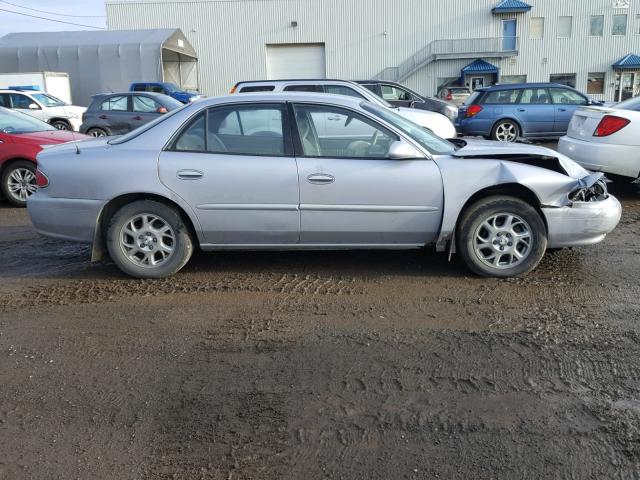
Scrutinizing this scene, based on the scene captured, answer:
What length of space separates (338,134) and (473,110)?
11.0m

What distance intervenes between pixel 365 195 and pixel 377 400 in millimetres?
2050

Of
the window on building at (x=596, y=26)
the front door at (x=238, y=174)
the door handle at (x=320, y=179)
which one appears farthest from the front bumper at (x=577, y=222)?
the window on building at (x=596, y=26)

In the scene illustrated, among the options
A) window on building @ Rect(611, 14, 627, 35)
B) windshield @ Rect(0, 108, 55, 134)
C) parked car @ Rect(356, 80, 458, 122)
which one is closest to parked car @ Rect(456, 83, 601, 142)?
parked car @ Rect(356, 80, 458, 122)

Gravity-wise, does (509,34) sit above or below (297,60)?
above

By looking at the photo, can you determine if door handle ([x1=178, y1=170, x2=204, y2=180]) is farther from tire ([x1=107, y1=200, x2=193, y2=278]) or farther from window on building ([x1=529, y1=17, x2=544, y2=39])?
window on building ([x1=529, y1=17, x2=544, y2=39])

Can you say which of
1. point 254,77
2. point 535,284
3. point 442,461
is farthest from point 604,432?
point 254,77

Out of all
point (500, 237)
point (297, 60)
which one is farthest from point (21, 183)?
point (297, 60)

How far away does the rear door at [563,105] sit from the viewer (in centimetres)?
1507

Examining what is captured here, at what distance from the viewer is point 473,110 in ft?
49.8

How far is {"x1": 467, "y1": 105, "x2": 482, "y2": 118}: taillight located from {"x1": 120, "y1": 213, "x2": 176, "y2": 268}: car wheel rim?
38.4 feet

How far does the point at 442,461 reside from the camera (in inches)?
107

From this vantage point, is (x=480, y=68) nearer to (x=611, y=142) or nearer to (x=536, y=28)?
(x=536, y=28)

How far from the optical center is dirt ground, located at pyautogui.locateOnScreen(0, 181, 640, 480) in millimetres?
2766

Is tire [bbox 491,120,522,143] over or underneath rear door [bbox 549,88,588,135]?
underneath
